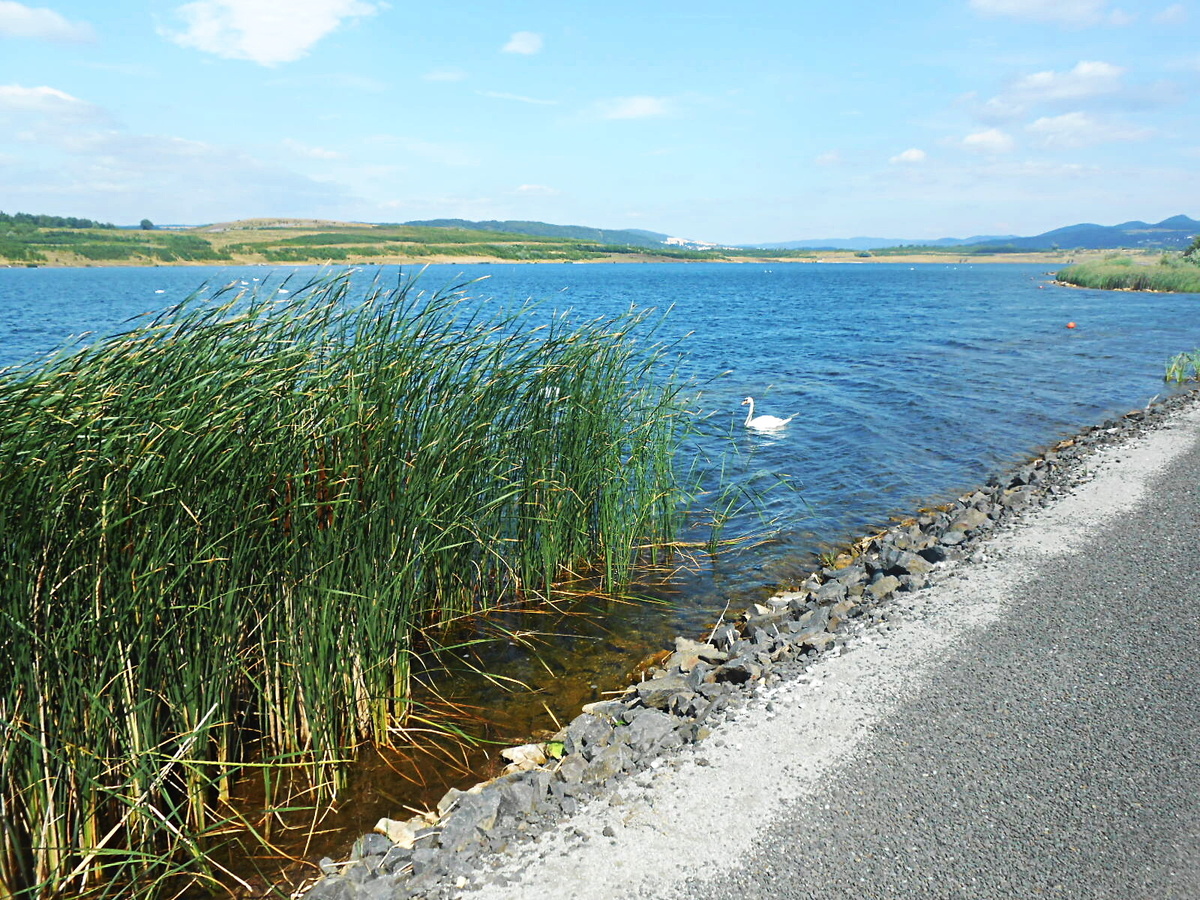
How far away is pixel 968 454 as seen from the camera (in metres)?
13.0

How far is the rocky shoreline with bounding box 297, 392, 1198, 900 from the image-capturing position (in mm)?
3465

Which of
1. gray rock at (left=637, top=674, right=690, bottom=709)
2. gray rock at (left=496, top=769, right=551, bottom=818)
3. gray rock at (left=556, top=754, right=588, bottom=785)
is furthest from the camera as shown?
gray rock at (left=637, top=674, right=690, bottom=709)

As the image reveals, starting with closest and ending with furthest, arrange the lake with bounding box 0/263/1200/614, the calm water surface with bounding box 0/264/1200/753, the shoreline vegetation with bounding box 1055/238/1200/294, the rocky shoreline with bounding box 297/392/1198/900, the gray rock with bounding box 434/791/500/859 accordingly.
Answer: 1. the rocky shoreline with bounding box 297/392/1198/900
2. the gray rock with bounding box 434/791/500/859
3. the calm water surface with bounding box 0/264/1200/753
4. the lake with bounding box 0/263/1200/614
5. the shoreline vegetation with bounding box 1055/238/1200/294

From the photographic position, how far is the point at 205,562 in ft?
11.4

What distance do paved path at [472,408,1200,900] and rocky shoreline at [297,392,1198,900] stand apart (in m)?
0.18

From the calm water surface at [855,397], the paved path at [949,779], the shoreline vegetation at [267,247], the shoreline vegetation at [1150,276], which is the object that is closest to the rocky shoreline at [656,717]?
the paved path at [949,779]

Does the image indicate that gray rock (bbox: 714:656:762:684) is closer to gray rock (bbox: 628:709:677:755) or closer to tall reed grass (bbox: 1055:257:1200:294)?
gray rock (bbox: 628:709:677:755)

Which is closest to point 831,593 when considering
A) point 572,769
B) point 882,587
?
point 882,587

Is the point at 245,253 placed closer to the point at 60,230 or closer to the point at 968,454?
the point at 60,230

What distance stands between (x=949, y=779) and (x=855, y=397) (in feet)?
50.8

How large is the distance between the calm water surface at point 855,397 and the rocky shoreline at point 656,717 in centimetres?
69

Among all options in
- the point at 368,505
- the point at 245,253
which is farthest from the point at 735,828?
the point at 245,253

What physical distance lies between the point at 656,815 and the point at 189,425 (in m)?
3.09

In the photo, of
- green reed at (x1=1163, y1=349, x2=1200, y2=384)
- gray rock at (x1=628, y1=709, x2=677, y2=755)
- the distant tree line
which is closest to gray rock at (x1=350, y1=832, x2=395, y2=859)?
gray rock at (x1=628, y1=709, x2=677, y2=755)
